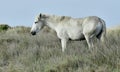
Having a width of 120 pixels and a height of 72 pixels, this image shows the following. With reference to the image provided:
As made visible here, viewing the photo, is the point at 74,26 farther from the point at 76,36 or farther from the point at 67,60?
the point at 67,60

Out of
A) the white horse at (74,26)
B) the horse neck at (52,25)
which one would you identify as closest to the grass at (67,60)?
the white horse at (74,26)

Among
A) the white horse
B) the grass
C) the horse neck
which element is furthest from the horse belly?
the horse neck

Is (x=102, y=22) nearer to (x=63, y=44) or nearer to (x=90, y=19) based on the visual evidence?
(x=90, y=19)

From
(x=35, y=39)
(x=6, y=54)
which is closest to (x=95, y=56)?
(x=6, y=54)

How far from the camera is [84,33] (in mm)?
14914

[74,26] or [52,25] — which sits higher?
[74,26]

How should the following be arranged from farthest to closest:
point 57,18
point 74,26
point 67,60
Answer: point 57,18, point 74,26, point 67,60

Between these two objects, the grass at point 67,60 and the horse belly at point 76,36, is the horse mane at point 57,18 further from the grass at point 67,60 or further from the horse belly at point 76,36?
the grass at point 67,60

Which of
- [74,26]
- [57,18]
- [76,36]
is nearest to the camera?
[76,36]

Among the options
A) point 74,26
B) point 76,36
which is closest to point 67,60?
point 76,36

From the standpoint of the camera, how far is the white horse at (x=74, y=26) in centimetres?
1475

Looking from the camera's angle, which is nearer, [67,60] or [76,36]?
[67,60]

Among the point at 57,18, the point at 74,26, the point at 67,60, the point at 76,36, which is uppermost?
the point at 57,18

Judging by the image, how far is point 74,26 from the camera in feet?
50.7
